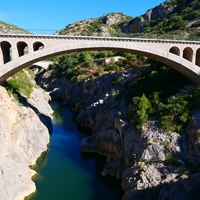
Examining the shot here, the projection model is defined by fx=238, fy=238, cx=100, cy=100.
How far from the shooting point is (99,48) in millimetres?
22156

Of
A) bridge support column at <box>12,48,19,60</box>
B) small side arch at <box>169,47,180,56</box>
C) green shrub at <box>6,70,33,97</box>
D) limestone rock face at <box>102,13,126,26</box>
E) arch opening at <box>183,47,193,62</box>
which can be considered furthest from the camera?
limestone rock face at <box>102,13,126,26</box>

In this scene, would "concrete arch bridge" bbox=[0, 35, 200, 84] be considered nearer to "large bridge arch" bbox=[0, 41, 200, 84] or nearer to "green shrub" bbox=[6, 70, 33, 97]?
"large bridge arch" bbox=[0, 41, 200, 84]

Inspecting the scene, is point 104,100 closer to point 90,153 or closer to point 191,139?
point 90,153

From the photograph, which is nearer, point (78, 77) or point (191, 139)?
point (191, 139)

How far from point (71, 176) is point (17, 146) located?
5.21 metres

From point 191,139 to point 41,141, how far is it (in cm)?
1457

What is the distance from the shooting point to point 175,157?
51.1 feet

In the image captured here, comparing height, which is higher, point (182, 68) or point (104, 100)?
point (182, 68)

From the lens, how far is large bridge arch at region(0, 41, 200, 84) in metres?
20.4

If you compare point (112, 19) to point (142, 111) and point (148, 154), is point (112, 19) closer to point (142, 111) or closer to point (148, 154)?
point (142, 111)

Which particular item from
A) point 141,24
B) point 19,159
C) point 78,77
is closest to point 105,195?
point 19,159

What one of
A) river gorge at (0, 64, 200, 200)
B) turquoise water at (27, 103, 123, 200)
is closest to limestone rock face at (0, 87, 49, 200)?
river gorge at (0, 64, 200, 200)

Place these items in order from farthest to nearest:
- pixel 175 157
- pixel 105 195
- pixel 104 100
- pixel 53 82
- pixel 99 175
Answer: pixel 53 82 → pixel 104 100 → pixel 99 175 → pixel 105 195 → pixel 175 157

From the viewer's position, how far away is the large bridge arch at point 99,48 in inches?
802
